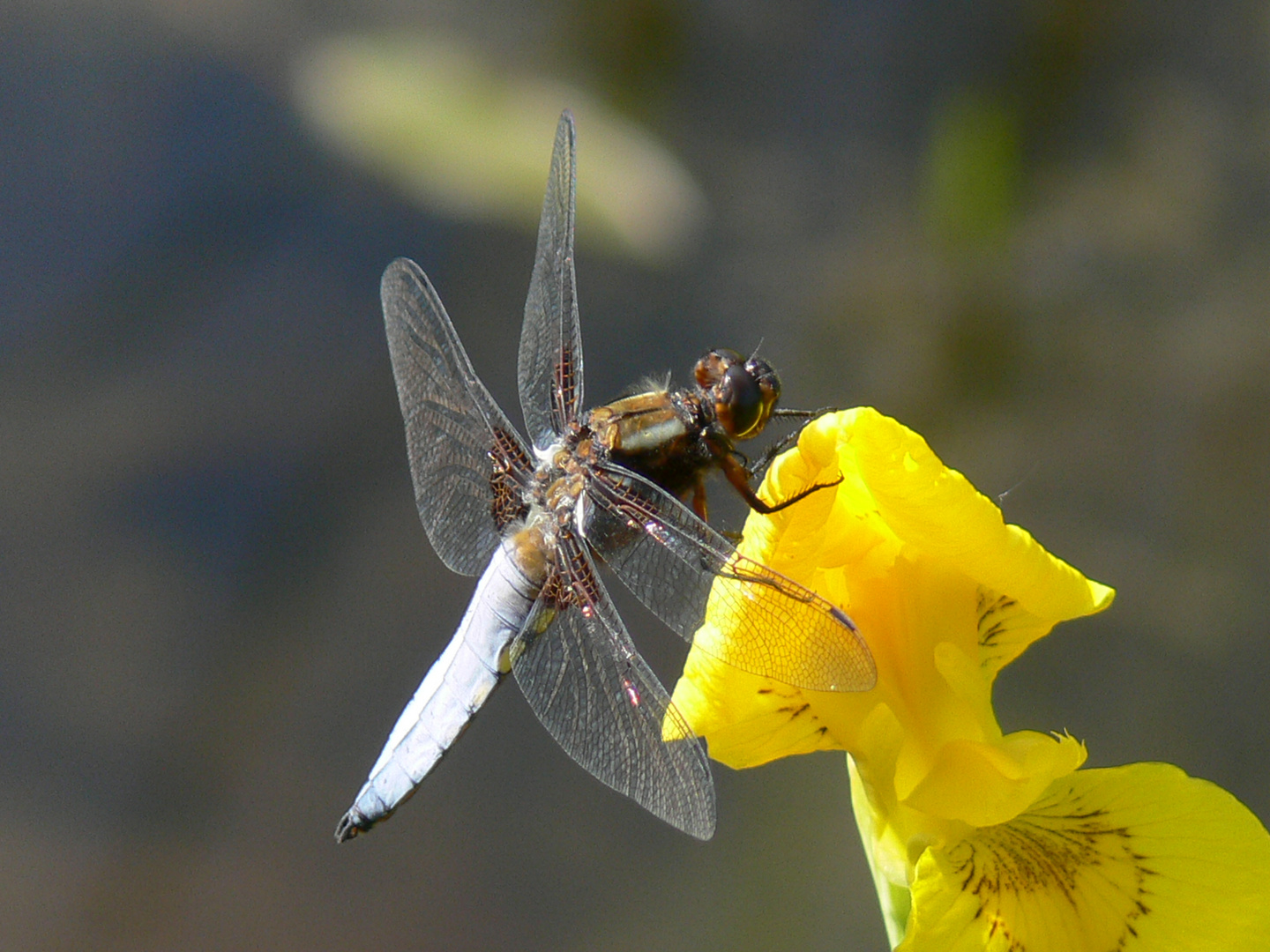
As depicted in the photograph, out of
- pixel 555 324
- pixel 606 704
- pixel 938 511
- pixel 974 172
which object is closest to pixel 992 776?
pixel 938 511

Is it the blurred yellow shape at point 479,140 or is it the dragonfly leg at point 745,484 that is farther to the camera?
the blurred yellow shape at point 479,140

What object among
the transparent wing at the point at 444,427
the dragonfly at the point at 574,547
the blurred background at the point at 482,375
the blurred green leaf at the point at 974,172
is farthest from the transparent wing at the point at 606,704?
the blurred green leaf at the point at 974,172

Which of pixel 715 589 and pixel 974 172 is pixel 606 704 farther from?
pixel 974 172

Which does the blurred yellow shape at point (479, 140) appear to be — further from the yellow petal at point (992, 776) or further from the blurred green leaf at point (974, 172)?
the yellow petal at point (992, 776)

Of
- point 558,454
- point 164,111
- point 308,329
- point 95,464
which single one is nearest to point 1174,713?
point 558,454

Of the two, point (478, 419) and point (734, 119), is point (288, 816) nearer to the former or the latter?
point (478, 419)

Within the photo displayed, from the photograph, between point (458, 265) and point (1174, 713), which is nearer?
point (1174, 713)
